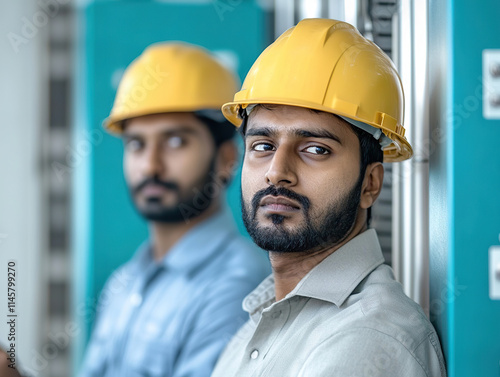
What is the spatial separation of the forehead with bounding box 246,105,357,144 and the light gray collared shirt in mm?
298

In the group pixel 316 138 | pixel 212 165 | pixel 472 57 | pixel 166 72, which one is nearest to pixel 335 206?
pixel 316 138

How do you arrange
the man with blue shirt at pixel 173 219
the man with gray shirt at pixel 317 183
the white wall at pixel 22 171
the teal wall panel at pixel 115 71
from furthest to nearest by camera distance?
the white wall at pixel 22 171, the teal wall panel at pixel 115 71, the man with blue shirt at pixel 173 219, the man with gray shirt at pixel 317 183

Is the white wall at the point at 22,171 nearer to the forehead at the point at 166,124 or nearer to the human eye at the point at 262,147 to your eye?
the forehead at the point at 166,124

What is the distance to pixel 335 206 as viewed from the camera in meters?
1.89

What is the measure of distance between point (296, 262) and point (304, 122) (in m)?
0.41

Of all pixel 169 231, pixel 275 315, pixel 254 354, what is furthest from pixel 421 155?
pixel 169 231

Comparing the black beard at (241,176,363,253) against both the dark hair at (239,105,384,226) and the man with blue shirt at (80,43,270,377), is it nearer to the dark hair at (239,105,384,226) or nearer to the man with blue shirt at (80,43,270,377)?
the dark hair at (239,105,384,226)

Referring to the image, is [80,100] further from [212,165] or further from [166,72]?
[212,165]

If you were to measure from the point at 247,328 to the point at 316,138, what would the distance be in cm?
71

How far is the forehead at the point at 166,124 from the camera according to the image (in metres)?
3.76

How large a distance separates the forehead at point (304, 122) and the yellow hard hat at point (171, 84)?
74.3 inches

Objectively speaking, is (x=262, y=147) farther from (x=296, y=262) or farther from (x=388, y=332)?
(x=388, y=332)

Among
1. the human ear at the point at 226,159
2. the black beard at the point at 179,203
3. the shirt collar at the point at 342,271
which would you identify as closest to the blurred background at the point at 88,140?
the shirt collar at the point at 342,271

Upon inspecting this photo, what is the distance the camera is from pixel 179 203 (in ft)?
12.4
